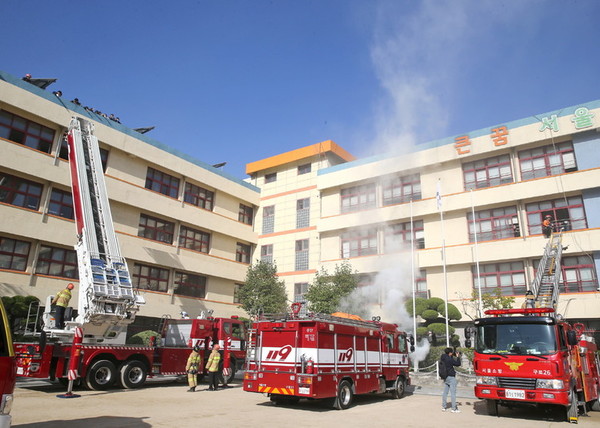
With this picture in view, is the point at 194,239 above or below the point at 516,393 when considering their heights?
above

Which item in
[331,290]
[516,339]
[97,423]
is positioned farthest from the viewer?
[331,290]

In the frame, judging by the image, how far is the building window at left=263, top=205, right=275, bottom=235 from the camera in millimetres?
37031

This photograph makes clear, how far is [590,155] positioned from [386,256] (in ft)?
44.8

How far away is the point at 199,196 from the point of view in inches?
1307

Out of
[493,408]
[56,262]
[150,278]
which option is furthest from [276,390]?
[150,278]

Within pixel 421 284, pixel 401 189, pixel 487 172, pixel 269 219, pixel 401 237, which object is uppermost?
pixel 487 172

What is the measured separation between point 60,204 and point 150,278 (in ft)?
24.2

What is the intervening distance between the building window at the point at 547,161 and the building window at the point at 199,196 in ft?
73.3

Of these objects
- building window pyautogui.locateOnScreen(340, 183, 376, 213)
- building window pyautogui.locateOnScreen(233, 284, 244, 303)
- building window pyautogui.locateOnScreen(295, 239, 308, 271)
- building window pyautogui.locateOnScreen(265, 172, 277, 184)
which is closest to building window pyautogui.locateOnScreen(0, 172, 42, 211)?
building window pyautogui.locateOnScreen(233, 284, 244, 303)

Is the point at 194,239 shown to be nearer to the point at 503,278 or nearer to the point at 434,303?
the point at 434,303

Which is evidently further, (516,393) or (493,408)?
(493,408)

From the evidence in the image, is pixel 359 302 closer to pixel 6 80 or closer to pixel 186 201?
pixel 186 201

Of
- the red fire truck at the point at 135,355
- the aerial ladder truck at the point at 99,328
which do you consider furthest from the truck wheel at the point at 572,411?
the red fire truck at the point at 135,355

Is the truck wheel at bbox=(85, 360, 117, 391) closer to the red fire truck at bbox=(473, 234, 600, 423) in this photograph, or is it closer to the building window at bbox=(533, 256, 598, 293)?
the red fire truck at bbox=(473, 234, 600, 423)
